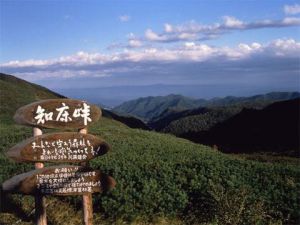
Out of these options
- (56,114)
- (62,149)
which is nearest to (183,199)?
(62,149)

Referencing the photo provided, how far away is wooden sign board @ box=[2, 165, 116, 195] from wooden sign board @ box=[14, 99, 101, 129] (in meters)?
1.04

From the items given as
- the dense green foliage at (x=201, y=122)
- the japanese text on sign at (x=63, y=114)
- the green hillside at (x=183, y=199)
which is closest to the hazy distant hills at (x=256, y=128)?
the dense green foliage at (x=201, y=122)

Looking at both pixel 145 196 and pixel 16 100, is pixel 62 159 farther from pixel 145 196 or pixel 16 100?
pixel 16 100

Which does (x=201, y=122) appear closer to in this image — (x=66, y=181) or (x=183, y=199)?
(x=183, y=199)

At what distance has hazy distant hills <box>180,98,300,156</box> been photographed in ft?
334

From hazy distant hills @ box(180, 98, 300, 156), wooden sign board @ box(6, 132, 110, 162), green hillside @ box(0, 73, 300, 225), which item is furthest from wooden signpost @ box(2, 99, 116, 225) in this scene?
hazy distant hills @ box(180, 98, 300, 156)

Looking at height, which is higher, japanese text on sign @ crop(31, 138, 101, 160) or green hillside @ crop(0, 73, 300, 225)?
japanese text on sign @ crop(31, 138, 101, 160)

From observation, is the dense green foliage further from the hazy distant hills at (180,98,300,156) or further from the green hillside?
the green hillside

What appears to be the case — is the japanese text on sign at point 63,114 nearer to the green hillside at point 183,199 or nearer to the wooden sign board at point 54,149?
the wooden sign board at point 54,149

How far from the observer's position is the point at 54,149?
1129 cm

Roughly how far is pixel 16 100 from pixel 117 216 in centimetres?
5497

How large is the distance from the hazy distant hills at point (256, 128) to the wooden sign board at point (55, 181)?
280 ft

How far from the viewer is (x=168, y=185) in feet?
47.6

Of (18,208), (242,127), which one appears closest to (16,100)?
(18,208)
